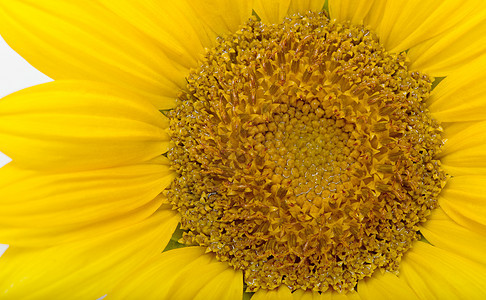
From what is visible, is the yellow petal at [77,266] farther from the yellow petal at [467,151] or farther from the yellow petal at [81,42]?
the yellow petal at [467,151]

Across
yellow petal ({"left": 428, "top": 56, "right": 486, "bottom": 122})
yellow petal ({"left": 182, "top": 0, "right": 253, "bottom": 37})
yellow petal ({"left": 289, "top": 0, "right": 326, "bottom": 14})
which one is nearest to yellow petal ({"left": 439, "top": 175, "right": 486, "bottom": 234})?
yellow petal ({"left": 428, "top": 56, "right": 486, "bottom": 122})

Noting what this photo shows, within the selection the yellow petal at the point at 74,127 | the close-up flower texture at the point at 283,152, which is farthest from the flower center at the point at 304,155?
the yellow petal at the point at 74,127

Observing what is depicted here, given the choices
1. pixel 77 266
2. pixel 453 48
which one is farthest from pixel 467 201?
pixel 77 266

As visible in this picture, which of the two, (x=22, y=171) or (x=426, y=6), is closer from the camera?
(x=22, y=171)

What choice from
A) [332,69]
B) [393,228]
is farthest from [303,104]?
[393,228]

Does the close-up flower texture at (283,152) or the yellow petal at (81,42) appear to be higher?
the yellow petal at (81,42)

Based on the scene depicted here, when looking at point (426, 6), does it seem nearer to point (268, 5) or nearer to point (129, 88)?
point (268, 5)

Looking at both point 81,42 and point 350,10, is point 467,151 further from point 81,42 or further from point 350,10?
point 81,42
